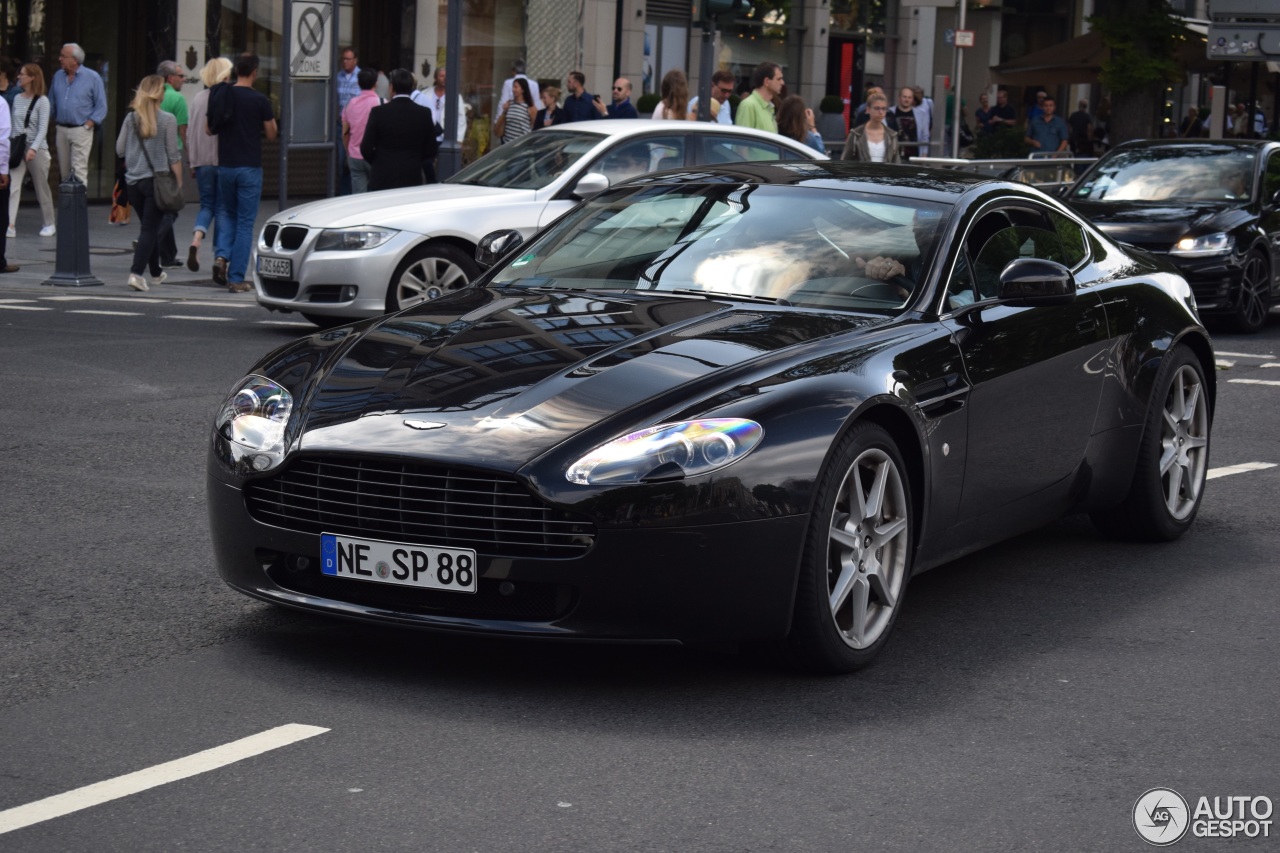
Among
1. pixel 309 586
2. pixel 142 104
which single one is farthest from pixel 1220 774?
pixel 142 104

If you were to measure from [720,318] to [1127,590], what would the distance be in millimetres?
1864

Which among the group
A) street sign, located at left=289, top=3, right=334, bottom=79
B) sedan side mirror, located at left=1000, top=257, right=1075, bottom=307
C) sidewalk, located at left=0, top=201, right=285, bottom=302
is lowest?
sidewalk, located at left=0, top=201, right=285, bottom=302

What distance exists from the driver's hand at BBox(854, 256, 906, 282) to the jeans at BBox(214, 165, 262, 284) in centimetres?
1128

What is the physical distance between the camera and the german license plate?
45.8 ft

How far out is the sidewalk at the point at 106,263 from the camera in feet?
54.8

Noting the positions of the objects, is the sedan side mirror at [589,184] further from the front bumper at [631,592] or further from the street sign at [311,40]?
the front bumper at [631,592]

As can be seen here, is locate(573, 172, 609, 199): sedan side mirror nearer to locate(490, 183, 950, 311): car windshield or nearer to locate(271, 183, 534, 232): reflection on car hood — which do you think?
locate(271, 183, 534, 232): reflection on car hood

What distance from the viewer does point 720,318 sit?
6.03 meters

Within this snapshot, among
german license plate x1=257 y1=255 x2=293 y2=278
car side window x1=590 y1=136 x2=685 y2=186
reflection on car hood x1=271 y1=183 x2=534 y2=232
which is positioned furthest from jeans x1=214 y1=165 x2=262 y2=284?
car side window x1=590 y1=136 x2=685 y2=186

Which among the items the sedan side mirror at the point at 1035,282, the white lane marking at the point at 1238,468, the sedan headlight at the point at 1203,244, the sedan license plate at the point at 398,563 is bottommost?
the white lane marking at the point at 1238,468

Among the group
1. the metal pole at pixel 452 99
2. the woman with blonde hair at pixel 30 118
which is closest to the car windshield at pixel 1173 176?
the metal pole at pixel 452 99

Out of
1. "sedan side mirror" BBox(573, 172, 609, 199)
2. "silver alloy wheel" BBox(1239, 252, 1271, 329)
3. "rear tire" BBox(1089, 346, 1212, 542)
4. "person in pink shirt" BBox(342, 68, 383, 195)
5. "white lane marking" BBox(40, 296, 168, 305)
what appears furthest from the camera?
"person in pink shirt" BBox(342, 68, 383, 195)

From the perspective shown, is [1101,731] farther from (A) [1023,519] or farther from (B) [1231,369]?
(B) [1231,369]

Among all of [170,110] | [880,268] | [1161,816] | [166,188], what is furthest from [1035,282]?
[170,110]
